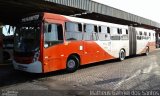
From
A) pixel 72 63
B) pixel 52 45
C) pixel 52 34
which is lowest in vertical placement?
pixel 72 63

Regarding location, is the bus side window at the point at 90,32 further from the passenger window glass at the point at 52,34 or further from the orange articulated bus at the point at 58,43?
the passenger window glass at the point at 52,34

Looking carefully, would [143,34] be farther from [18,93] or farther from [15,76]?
[18,93]

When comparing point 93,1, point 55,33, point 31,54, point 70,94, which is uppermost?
point 93,1

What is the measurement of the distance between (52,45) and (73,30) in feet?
6.38

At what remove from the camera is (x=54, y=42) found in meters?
11.5

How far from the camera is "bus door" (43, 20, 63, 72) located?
1098 cm

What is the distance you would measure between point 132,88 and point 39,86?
11.5ft

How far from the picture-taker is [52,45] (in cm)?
1134

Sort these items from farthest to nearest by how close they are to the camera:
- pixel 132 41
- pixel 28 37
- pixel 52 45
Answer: pixel 132 41
pixel 52 45
pixel 28 37

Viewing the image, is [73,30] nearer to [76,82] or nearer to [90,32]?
[90,32]

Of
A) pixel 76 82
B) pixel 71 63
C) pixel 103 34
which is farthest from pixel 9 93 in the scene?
pixel 103 34

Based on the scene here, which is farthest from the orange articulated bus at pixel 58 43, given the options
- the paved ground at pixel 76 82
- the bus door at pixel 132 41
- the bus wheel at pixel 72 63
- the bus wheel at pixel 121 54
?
the bus door at pixel 132 41

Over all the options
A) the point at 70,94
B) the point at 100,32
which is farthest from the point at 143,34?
the point at 70,94

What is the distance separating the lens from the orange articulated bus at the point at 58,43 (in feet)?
35.7
